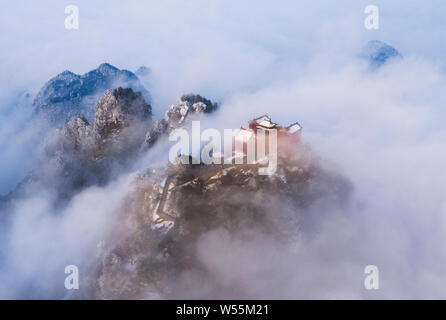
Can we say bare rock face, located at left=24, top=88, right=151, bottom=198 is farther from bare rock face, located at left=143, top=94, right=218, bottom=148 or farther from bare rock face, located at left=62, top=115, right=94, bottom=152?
bare rock face, located at left=143, top=94, right=218, bottom=148

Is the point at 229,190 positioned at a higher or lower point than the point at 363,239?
higher

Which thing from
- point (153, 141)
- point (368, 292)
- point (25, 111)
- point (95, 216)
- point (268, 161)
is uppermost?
point (25, 111)

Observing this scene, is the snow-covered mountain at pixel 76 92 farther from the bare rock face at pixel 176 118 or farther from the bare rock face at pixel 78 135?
the bare rock face at pixel 176 118

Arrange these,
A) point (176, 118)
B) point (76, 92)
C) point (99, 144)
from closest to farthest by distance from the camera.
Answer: point (176, 118), point (99, 144), point (76, 92)

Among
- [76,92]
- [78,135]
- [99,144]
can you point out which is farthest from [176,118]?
[76,92]

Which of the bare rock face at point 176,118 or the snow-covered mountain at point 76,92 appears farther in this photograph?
the snow-covered mountain at point 76,92

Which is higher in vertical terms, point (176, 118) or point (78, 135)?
point (176, 118)

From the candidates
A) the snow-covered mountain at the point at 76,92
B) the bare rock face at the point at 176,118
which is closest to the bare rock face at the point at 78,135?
the bare rock face at the point at 176,118

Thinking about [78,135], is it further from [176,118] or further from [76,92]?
[76,92]

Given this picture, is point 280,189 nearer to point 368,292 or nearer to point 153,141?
point 368,292

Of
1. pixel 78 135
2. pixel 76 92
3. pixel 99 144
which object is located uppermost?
Result: pixel 76 92

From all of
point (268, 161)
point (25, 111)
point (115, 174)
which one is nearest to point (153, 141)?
point (115, 174)
